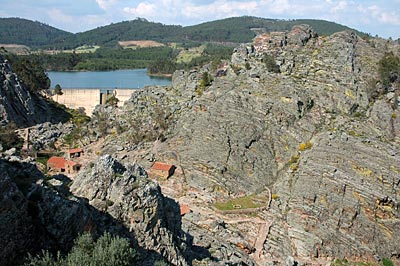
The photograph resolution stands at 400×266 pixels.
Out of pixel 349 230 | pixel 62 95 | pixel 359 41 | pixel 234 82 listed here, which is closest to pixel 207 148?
pixel 234 82

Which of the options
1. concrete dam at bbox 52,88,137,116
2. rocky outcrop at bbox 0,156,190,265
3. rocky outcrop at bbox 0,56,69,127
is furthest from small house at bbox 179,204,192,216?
concrete dam at bbox 52,88,137,116

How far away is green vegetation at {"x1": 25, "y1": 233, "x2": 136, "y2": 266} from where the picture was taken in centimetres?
1155

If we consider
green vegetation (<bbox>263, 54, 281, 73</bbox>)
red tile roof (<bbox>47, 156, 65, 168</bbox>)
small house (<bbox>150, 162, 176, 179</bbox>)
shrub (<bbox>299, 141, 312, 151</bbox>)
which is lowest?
red tile roof (<bbox>47, 156, 65, 168</bbox>)

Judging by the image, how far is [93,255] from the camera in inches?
479

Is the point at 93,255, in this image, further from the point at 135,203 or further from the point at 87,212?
the point at 135,203

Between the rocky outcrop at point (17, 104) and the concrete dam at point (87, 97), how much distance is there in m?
8.55

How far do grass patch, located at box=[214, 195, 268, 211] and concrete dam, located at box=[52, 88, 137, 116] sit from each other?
36469 millimetres

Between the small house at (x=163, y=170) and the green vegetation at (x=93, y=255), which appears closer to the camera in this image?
the green vegetation at (x=93, y=255)

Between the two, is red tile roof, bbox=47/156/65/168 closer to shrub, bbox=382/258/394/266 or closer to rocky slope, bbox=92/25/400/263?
rocky slope, bbox=92/25/400/263

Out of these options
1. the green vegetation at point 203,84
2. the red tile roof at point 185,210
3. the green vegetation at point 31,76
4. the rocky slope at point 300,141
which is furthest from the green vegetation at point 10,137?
the red tile roof at point 185,210

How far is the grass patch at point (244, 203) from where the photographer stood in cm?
2925

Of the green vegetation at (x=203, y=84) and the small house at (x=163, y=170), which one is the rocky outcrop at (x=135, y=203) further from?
the green vegetation at (x=203, y=84)

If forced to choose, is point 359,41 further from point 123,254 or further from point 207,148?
point 123,254

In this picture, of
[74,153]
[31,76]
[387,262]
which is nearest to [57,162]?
[74,153]
